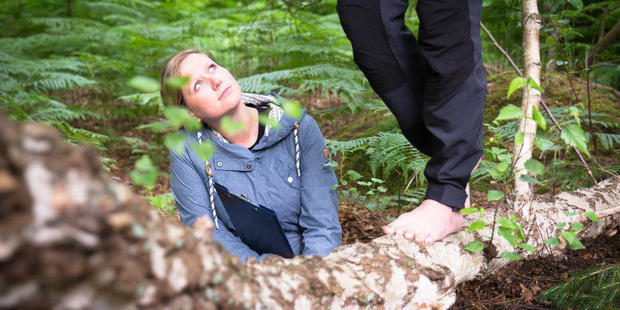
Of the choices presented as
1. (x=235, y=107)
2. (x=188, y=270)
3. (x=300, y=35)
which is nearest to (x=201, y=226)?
(x=188, y=270)

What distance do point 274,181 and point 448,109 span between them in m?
1.04

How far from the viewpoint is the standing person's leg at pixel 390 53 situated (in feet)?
5.86

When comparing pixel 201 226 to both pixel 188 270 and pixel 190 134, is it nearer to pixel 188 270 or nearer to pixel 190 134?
pixel 188 270

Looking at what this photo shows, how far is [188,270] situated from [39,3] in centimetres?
1002

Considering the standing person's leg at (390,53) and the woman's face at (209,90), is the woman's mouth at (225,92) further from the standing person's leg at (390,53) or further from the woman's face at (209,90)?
the standing person's leg at (390,53)

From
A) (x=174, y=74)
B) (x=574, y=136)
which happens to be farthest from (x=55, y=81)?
(x=574, y=136)

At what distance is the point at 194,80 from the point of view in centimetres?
209

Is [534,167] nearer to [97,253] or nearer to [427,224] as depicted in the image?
[427,224]

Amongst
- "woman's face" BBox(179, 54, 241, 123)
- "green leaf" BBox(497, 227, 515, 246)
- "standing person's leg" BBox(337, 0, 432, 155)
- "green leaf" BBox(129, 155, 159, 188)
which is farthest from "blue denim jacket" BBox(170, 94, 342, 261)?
"green leaf" BBox(129, 155, 159, 188)

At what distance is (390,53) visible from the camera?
184cm

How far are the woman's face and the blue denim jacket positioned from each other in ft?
0.63

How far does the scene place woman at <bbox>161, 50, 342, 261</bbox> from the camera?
2195 millimetres

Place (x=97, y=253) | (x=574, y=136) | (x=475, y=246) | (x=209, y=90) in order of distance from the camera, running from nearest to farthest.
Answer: (x=97, y=253), (x=574, y=136), (x=475, y=246), (x=209, y=90)

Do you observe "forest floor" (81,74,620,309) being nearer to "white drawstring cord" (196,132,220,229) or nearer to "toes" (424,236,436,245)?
"toes" (424,236,436,245)
